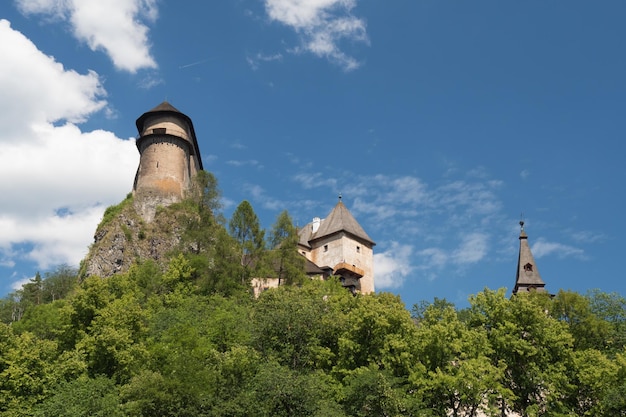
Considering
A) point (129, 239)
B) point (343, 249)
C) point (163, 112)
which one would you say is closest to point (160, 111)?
point (163, 112)

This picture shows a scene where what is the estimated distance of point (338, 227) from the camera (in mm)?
63344

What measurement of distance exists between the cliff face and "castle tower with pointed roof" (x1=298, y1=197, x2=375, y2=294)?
13.5 m

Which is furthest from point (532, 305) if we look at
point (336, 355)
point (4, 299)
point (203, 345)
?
point (4, 299)

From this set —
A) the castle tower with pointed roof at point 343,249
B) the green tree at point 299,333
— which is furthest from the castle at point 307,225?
the green tree at point 299,333

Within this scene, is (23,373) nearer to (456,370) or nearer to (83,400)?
(83,400)

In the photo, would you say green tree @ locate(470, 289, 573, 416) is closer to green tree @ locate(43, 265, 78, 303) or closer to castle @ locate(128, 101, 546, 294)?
castle @ locate(128, 101, 546, 294)

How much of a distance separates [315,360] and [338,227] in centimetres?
3200

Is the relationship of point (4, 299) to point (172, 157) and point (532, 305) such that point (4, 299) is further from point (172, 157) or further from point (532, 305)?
point (532, 305)

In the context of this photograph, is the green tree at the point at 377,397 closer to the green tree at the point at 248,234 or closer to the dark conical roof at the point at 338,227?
the green tree at the point at 248,234

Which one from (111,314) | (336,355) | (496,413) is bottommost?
(496,413)

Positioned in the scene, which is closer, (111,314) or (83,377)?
(83,377)

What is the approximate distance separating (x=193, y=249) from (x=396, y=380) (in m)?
27.8

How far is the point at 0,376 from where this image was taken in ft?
93.9

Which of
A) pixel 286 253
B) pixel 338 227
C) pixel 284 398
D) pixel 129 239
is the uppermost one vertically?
pixel 338 227
